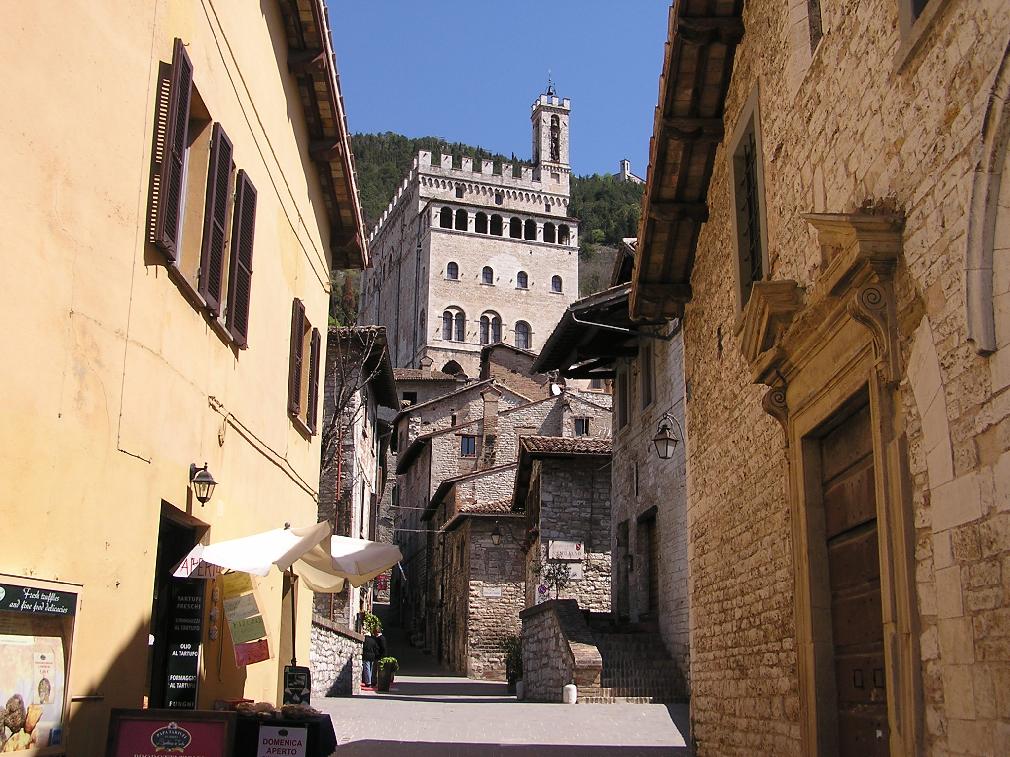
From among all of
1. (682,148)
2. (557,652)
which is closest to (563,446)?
(557,652)

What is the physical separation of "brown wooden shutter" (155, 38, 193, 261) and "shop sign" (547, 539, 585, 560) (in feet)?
61.9

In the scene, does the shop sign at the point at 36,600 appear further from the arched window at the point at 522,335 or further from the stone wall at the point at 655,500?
the arched window at the point at 522,335

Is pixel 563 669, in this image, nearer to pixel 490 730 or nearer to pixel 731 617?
pixel 490 730

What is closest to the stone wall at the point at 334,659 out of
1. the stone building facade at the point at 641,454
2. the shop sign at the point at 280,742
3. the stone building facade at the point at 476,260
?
the stone building facade at the point at 641,454

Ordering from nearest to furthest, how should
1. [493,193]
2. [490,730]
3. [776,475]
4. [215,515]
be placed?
[776,475] → [215,515] → [490,730] → [493,193]

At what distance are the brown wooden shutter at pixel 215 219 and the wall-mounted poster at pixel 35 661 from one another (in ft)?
9.71

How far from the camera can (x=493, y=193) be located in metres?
89.4

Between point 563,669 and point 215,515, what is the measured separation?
1129cm

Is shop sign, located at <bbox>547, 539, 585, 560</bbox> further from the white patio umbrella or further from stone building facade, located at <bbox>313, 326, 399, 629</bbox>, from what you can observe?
the white patio umbrella

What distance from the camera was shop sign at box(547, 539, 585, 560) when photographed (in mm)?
25572

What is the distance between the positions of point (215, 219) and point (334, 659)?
1392 centimetres

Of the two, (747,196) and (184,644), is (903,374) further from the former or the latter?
(184,644)

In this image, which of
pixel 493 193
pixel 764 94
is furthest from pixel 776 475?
pixel 493 193

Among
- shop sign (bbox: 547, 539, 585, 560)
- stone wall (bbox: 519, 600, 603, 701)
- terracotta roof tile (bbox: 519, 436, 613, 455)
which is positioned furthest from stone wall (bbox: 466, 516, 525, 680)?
stone wall (bbox: 519, 600, 603, 701)
